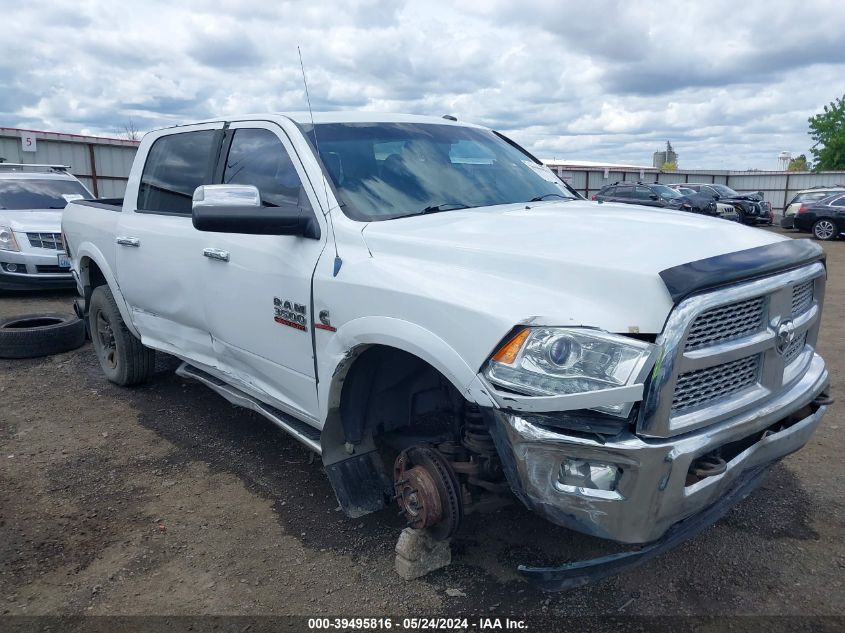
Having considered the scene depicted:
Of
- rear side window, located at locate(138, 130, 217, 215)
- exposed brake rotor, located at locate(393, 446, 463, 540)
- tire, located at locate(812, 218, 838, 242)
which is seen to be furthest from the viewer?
tire, located at locate(812, 218, 838, 242)

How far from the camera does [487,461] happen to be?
103 inches

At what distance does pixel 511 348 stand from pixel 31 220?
9.24m

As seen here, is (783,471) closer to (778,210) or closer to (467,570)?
(467,570)

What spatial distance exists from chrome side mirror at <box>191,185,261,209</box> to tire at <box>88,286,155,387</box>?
2570mm

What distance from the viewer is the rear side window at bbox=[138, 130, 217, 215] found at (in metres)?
4.11

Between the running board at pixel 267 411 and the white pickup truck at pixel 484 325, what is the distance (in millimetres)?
19

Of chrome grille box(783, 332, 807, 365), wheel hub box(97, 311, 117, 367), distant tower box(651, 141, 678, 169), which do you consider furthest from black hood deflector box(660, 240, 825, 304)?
distant tower box(651, 141, 678, 169)

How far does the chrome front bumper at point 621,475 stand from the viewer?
2.13m

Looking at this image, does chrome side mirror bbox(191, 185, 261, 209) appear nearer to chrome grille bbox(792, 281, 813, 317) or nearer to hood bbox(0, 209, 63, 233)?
chrome grille bbox(792, 281, 813, 317)

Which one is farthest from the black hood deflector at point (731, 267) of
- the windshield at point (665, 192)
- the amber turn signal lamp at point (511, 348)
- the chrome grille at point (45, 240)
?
the windshield at point (665, 192)

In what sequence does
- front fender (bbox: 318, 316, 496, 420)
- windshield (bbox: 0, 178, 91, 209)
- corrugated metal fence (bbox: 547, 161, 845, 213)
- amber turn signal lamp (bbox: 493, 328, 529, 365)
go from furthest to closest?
corrugated metal fence (bbox: 547, 161, 845, 213) < windshield (bbox: 0, 178, 91, 209) < front fender (bbox: 318, 316, 496, 420) < amber turn signal lamp (bbox: 493, 328, 529, 365)

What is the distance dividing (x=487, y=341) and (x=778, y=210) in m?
34.8

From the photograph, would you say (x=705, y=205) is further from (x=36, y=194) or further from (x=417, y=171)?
(x=417, y=171)

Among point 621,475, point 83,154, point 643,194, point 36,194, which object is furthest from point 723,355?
point 643,194
